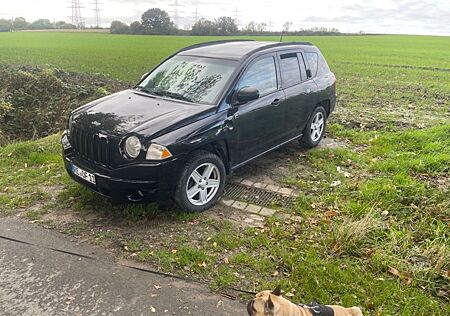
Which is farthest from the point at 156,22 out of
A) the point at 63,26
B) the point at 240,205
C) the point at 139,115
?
the point at 240,205

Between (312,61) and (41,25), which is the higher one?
(41,25)

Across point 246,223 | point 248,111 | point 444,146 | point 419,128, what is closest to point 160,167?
point 246,223

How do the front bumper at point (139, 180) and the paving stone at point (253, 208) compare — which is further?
the paving stone at point (253, 208)

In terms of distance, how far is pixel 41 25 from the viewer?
74562mm

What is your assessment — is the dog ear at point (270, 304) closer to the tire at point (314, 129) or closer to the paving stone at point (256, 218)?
the paving stone at point (256, 218)

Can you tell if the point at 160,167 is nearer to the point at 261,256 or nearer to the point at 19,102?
the point at 261,256

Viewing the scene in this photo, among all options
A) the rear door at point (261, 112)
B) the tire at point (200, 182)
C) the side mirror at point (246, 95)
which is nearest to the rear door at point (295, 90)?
the rear door at point (261, 112)

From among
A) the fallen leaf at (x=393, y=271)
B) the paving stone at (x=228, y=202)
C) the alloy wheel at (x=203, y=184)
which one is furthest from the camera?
the paving stone at (x=228, y=202)

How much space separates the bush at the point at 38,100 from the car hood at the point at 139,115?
18.5 feet

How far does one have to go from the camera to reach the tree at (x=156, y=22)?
61.3 m

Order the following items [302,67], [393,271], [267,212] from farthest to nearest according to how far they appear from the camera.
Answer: [302,67]
[267,212]
[393,271]

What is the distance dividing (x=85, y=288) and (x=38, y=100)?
34.1ft

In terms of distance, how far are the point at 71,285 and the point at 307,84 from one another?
189 inches

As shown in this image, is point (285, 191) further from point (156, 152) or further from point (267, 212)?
point (156, 152)
